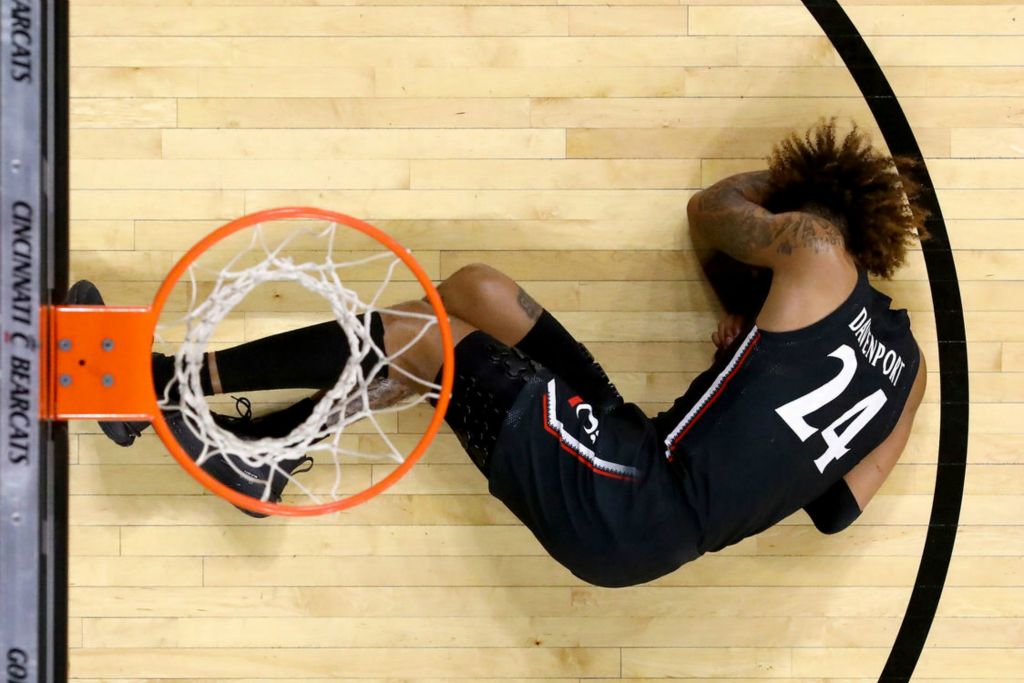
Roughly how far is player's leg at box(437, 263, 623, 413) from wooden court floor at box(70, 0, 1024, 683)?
22 centimetres

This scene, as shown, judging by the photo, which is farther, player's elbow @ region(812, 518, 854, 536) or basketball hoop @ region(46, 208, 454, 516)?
player's elbow @ region(812, 518, 854, 536)

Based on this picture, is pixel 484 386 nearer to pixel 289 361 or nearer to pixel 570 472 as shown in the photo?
pixel 570 472

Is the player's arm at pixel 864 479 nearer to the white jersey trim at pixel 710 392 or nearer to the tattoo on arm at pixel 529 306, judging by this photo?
the white jersey trim at pixel 710 392

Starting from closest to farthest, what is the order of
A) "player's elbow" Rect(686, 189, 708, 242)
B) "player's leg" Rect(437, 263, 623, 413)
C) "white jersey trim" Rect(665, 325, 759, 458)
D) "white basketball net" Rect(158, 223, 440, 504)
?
"white basketball net" Rect(158, 223, 440, 504) < "white jersey trim" Rect(665, 325, 759, 458) < "player's leg" Rect(437, 263, 623, 413) < "player's elbow" Rect(686, 189, 708, 242)

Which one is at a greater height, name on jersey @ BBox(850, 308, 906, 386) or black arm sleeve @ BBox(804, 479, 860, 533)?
name on jersey @ BBox(850, 308, 906, 386)

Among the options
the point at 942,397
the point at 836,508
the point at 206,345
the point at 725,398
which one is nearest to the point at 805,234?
the point at 725,398

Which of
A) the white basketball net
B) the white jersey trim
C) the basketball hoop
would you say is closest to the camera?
the basketball hoop

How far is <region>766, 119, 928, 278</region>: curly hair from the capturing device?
2.03m

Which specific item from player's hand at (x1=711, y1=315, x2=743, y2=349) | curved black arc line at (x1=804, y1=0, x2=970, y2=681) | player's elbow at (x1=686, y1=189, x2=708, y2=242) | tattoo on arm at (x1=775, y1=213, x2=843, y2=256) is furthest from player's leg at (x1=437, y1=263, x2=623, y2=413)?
curved black arc line at (x1=804, y1=0, x2=970, y2=681)

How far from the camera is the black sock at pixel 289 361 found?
208 centimetres

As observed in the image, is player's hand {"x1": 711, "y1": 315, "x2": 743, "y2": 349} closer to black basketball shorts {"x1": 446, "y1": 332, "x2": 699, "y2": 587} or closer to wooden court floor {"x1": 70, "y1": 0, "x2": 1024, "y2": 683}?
wooden court floor {"x1": 70, "y1": 0, "x2": 1024, "y2": 683}

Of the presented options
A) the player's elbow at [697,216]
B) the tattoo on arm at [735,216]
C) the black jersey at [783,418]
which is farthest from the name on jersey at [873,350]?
the player's elbow at [697,216]

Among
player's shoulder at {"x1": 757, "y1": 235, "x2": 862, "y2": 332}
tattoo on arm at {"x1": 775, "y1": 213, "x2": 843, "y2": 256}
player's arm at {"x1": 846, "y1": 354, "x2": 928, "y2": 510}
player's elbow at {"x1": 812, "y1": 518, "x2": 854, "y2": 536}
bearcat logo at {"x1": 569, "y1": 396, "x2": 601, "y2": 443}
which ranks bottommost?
player's elbow at {"x1": 812, "y1": 518, "x2": 854, "y2": 536}

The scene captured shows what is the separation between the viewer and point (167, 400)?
6.47 ft
